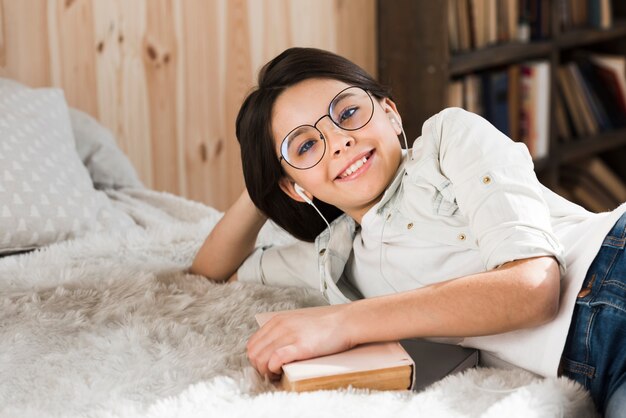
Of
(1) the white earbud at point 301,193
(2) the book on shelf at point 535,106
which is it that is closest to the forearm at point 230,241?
(1) the white earbud at point 301,193

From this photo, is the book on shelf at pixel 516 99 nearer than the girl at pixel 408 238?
No

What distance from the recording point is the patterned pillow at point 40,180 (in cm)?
151

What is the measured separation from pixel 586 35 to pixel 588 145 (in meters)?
0.39

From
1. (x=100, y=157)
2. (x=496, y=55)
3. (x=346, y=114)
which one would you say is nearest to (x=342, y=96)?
(x=346, y=114)

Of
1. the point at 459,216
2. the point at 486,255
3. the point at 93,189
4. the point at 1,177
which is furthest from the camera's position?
the point at 93,189

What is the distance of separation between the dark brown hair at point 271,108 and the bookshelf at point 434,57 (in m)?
0.96

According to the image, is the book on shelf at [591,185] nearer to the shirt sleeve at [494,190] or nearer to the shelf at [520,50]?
the shelf at [520,50]

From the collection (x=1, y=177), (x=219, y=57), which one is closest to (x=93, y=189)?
(x=1, y=177)

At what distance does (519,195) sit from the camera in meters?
1.04

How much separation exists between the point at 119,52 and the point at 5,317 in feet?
3.44

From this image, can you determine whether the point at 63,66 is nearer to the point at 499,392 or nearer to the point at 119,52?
the point at 119,52

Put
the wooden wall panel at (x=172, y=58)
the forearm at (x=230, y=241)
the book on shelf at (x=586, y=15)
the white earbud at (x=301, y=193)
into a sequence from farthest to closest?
the book on shelf at (x=586, y=15), the wooden wall panel at (x=172, y=58), the forearm at (x=230, y=241), the white earbud at (x=301, y=193)

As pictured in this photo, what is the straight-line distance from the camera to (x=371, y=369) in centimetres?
97

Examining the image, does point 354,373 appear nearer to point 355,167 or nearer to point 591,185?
point 355,167
